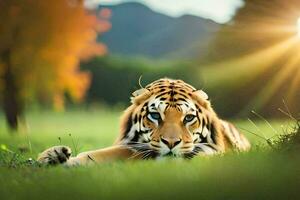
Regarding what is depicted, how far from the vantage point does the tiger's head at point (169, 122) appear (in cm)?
507

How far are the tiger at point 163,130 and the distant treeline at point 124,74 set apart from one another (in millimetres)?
431

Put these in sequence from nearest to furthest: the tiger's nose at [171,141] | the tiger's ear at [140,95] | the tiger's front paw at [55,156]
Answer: the tiger's nose at [171,141]
the tiger's front paw at [55,156]
the tiger's ear at [140,95]

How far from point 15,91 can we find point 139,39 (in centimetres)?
133

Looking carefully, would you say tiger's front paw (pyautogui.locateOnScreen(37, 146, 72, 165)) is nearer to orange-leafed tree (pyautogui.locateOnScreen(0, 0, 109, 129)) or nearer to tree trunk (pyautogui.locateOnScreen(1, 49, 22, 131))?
orange-leafed tree (pyautogui.locateOnScreen(0, 0, 109, 129))

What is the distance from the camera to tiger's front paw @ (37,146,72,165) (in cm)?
521

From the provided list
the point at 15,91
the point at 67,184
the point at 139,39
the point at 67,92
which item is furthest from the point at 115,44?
the point at 67,184

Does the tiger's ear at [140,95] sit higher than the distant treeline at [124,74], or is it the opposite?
the distant treeline at [124,74]

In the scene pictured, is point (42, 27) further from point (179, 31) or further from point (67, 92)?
point (179, 31)

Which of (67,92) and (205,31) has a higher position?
(205,31)

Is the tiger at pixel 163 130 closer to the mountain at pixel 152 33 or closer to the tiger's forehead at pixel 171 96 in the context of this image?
the tiger's forehead at pixel 171 96

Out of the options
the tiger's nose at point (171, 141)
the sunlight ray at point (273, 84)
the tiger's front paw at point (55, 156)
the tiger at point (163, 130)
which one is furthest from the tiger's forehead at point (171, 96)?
the sunlight ray at point (273, 84)

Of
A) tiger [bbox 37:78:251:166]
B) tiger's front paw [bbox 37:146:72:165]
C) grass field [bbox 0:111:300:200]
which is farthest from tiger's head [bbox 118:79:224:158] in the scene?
tiger's front paw [bbox 37:146:72:165]

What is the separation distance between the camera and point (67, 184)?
467 cm

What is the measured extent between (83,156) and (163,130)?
22.3 inches
